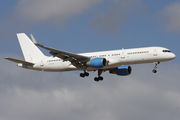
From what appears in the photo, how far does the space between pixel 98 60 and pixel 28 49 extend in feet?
56.5

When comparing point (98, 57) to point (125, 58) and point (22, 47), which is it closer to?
point (125, 58)

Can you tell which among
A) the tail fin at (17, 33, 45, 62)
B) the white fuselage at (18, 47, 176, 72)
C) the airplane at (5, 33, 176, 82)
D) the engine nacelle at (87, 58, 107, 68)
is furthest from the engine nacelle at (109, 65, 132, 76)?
the tail fin at (17, 33, 45, 62)

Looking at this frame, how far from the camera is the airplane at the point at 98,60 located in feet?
202

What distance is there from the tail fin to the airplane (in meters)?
0.25

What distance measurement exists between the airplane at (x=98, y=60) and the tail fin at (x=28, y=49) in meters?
0.25

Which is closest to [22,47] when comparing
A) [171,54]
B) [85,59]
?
[85,59]

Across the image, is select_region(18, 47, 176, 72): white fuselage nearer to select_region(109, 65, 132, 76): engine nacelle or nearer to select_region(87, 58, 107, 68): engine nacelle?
select_region(87, 58, 107, 68): engine nacelle

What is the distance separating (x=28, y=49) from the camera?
7325 centimetres

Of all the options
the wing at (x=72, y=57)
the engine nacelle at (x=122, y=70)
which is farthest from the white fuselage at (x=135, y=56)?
the engine nacelle at (x=122, y=70)

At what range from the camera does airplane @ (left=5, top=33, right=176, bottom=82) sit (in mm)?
61594

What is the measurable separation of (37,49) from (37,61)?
4143mm

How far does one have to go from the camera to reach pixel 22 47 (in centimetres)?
7400

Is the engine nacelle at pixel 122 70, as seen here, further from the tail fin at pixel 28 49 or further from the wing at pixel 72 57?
the tail fin at pixel 28 49

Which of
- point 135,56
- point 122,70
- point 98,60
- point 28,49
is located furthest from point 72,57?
point 28,49
